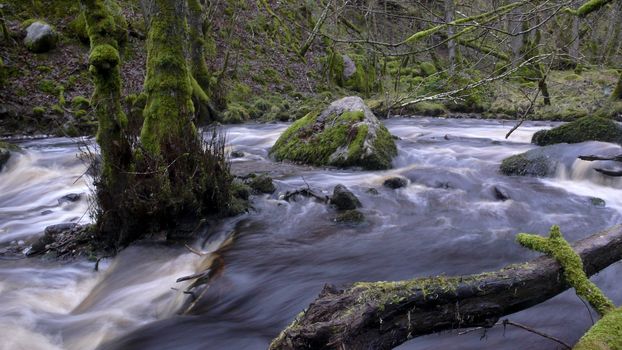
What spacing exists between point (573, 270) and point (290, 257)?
3204 mm

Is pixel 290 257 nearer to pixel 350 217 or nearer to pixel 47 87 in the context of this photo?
pixel 350 217

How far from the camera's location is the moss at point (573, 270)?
2359 mm

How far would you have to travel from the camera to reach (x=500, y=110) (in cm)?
1530

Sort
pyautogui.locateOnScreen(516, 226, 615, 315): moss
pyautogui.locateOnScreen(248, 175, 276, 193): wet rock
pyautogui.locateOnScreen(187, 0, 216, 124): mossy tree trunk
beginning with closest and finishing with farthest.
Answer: pyautogui.locateOnScreen(516, 226, 615, 315): moss < pyautogui.locateOnScreen(248, 175, 276, 193): wet rock < pyautogui.locateOnScreen(187, 0, 216, 124): mossy tree trunk

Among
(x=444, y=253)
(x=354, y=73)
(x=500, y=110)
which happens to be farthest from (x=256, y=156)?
(x=354, y=73)

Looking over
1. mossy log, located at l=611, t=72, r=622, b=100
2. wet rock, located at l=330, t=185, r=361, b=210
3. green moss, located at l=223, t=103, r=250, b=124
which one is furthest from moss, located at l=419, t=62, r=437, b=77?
wet rock, located at l=330, t=185, r=361, b=210

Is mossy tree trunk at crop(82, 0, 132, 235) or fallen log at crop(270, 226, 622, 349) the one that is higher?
mossy tree trunk at crop(82, 0, 132, 235)

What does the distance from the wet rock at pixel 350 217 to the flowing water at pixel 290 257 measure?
14cm

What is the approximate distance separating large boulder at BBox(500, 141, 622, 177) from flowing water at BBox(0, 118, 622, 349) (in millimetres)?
106

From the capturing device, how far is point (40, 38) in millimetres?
13766

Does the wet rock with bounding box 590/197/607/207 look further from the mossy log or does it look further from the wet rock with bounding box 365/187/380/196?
the mossy log

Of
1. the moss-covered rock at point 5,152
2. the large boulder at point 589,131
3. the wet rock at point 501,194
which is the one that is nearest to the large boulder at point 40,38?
the moss-covered rock at point 5,152

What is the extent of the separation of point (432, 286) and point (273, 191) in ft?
15.7

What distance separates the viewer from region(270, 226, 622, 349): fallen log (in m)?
1.81
